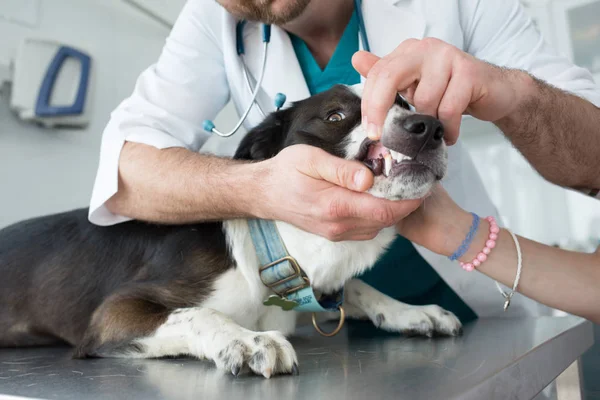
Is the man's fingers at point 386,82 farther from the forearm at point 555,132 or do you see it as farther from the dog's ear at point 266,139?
the dog's ear at point 266,139

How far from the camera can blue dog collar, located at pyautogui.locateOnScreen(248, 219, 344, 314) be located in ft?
3.44

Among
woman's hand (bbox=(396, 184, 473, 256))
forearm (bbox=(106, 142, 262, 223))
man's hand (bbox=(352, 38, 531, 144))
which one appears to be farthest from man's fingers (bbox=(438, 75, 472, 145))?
forearm (bbox=(106, 142, 262, 223))

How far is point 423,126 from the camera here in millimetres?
853

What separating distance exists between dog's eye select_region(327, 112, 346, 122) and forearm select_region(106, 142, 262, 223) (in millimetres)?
229

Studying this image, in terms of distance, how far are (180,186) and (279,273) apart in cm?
32

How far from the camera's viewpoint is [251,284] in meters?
1.12

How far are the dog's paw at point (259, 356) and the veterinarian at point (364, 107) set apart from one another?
23 cm

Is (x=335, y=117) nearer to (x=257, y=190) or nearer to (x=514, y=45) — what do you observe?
(x=257, y=190)

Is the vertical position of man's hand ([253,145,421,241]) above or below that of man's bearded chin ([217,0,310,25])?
below

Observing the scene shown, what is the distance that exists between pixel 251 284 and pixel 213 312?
0.53ft

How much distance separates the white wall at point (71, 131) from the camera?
7.16 ft

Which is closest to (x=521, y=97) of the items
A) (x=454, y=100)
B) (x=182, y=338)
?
(x=454, y=100)

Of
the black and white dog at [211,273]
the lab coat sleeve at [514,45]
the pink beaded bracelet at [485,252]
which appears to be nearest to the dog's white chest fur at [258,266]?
the black and white dog at [211,273]

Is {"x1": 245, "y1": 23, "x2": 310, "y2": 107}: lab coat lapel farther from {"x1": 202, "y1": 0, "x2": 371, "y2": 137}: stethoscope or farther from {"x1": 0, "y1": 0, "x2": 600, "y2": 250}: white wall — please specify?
{"x1": 0, "y1": 0, "x2": 600, "y2": 250}: white wall
